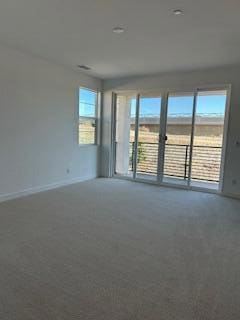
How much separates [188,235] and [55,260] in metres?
1.58

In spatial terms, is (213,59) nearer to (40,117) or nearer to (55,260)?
(40,117)

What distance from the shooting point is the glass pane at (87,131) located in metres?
5.63

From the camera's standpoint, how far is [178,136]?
17.4 feet

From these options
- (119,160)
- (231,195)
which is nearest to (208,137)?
(231,195)

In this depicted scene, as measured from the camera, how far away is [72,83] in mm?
5129

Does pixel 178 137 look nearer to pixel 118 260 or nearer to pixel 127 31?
pixel 127 31

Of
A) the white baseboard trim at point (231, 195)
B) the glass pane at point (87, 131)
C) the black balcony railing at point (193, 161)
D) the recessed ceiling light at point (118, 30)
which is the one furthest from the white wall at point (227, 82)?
the recessed ceiling light at point (118, 30)

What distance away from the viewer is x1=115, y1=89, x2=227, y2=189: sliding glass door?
16.5ft

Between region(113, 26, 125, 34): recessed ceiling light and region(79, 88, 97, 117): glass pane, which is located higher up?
region(113, 26, 125, 34): recessed ceiling light

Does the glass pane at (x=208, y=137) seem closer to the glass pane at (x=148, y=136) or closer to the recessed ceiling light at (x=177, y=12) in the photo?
the glass pane at (x=148, y=136)

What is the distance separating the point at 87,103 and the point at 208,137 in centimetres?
286

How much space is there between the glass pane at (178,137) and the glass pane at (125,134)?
3.07 feet

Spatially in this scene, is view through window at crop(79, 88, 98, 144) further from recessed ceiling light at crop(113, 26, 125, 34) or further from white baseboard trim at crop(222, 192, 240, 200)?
white baseboard trim at crop(222, 192, 240, 200)

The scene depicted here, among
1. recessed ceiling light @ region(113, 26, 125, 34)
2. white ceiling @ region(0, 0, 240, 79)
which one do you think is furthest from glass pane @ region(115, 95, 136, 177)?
recessed ceiling light @ region(113, 26, 125, 34)
